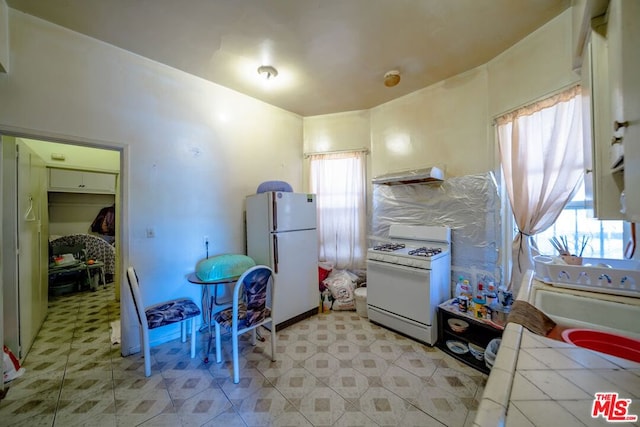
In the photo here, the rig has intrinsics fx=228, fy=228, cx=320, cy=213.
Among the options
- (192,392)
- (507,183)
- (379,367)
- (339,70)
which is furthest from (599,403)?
(339,70)

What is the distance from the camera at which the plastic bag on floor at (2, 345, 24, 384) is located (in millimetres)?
1745

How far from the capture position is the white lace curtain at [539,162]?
5.62ft

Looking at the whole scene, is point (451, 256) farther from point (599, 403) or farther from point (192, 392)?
point (192, 392)

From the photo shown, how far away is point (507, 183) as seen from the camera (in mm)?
2092

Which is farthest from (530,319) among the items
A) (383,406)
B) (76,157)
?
(76,157)

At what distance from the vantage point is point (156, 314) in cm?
197

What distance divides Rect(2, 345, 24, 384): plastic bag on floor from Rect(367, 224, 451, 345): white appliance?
10.2 feet

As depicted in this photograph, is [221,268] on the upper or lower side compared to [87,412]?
upper

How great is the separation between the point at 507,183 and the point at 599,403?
2.02m

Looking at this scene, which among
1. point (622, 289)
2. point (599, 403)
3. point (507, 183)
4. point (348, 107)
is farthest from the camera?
point (348, 107)

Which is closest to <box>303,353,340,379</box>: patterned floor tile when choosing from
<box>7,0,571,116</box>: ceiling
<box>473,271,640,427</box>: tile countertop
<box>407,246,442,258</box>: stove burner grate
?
<box>407,246,442,258</box>: stove burner grate

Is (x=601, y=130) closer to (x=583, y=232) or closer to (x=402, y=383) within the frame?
(x=583, y=232)
